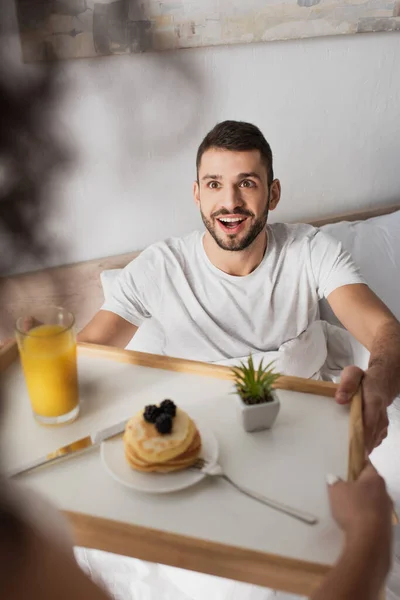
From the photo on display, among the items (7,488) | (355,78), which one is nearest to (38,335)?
(7,488)

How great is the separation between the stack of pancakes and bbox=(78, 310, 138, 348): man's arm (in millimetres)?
556

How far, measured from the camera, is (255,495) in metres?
0.75

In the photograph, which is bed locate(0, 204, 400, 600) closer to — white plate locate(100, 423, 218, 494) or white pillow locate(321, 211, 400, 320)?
white pillow locate(321, 211, 400, 320)

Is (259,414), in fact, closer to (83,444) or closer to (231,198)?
(83,444)

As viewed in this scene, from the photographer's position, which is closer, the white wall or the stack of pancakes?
the stack of pancakes

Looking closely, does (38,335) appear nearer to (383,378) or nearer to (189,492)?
(189,492)

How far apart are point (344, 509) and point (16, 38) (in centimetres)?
64

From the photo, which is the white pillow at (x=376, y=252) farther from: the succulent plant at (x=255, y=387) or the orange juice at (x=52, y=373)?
the orange juice at (x=52, y=373)

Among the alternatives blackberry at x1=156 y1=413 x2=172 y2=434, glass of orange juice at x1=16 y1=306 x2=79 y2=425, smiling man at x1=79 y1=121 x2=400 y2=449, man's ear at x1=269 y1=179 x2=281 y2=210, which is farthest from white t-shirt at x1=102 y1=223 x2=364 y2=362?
blackberry at x1=156 y1=413 x2=172 y2=434

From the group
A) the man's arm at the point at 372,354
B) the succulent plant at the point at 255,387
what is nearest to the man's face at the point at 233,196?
the man's arm at the point at 372,354

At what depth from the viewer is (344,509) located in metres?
0.67

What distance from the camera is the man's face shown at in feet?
4.84

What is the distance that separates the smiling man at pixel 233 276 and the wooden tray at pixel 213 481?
501 mm

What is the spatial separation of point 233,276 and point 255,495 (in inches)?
33.1
